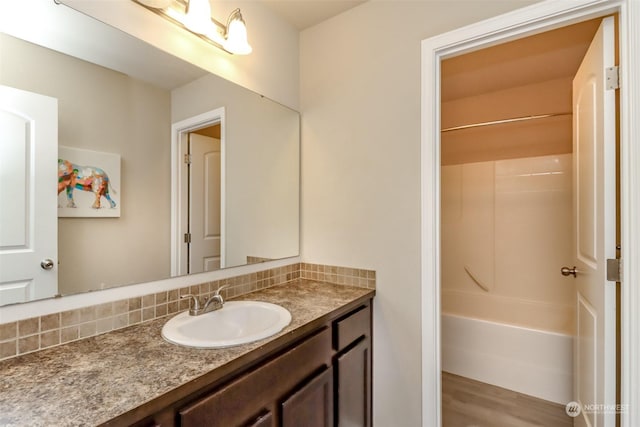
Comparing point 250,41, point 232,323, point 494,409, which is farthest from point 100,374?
point 494,409

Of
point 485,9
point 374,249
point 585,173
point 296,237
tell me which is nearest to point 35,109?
point 296,237

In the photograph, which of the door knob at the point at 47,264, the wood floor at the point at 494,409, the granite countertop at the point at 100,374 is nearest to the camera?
the granite countertop at the point at 100,374

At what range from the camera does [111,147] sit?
43.9 inches

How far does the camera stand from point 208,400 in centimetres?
80

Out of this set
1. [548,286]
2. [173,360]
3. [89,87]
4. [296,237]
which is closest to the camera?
[173,360]

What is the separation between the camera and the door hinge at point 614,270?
1112 mm

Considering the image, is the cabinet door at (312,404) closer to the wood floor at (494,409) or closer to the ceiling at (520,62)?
the wood floor at (494,409)

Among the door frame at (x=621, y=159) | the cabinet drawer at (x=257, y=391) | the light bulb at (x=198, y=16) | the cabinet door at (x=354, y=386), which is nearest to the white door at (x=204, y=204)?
the light bulb at (x=198, y=16)

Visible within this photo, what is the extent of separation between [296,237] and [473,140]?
2.07 metres

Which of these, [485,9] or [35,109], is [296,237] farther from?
[485,9]

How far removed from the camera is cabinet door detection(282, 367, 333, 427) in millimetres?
1060

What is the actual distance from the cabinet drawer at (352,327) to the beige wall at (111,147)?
2.53 ft

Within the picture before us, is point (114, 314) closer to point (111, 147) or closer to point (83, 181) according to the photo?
point (83, 181)

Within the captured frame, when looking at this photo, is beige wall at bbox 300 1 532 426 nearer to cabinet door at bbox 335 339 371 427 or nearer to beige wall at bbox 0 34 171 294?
cabinet door at bbox 335 339 371 427
